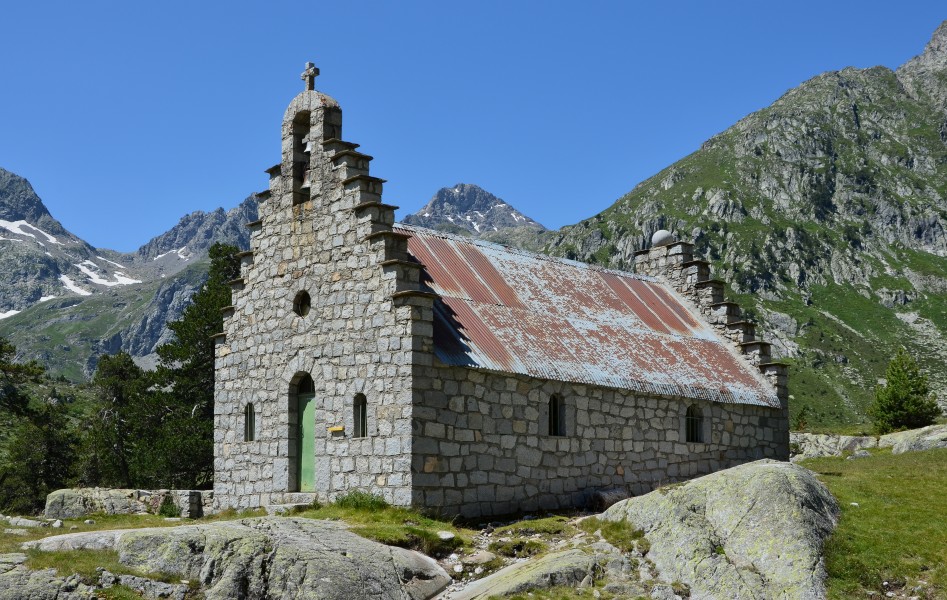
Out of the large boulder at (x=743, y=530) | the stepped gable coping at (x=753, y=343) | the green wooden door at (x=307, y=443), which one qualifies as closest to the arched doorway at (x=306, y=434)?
the green wooden door at (x=307, y=443)

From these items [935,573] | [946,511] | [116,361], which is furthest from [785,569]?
[116,361]

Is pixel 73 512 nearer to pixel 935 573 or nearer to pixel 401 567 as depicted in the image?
pixel 401 567

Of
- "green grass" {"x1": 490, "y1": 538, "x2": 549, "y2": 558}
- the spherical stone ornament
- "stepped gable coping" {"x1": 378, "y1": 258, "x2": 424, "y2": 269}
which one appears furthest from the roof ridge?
"green grass" {"x1": 490, "y1": 538, "x2": 549, "y2": 558}

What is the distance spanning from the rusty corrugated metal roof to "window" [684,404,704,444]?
2.12ft

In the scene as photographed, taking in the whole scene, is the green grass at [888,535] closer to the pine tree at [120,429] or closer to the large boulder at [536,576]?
the large boulder at [536,576]

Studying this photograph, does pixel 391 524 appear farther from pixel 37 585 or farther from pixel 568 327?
pixel 568 327

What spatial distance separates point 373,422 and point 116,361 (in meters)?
28.9

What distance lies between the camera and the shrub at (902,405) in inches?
1815

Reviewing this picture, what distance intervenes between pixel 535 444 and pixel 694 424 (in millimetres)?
7104

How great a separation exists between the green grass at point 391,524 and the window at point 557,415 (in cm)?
471

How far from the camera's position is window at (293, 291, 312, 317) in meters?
24.6

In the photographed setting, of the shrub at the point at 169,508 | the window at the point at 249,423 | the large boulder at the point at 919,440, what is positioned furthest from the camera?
the large boulder at the point at 919,440

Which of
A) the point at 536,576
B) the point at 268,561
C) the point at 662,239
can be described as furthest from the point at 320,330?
the point at 662,239

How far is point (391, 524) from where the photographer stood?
762 inches
